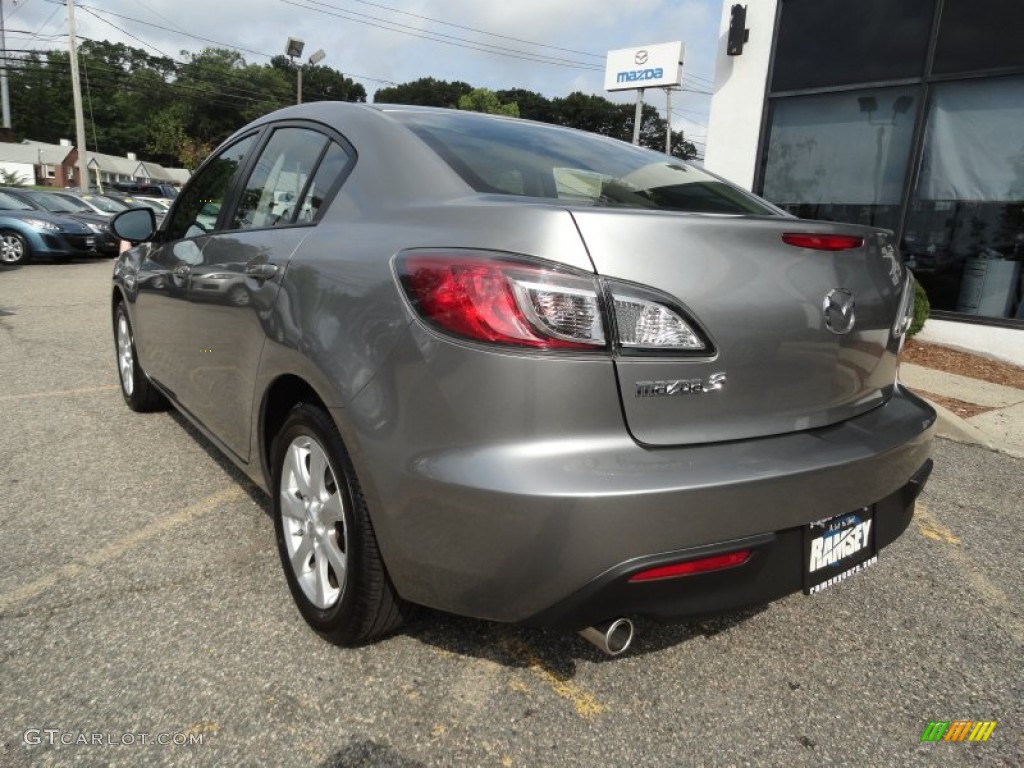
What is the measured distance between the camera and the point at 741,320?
1.62 meters

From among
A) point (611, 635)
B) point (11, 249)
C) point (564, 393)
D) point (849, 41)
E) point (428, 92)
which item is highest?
point (428, 92)

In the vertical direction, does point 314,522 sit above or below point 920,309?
below

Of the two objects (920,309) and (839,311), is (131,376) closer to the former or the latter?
(839,311)

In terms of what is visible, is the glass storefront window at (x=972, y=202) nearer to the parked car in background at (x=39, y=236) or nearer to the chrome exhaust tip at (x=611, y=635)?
the chrome exhaust tip at (x=611, y=635)

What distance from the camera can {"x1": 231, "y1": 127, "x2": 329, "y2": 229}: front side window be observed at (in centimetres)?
240

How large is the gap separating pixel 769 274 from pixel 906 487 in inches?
32.0

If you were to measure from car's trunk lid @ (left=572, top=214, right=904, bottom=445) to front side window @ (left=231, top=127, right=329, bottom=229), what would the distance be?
1.24 m

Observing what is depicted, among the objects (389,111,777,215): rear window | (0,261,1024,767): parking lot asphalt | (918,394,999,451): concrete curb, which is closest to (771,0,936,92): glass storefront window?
(918,394,999,451): concrete curb

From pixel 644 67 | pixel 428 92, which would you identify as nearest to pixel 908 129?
pixel 644 67

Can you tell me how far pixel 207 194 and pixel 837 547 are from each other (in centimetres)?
294

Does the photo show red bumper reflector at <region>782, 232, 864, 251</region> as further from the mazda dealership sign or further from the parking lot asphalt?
the mazda dealership sign

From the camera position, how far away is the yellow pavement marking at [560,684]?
1.89m

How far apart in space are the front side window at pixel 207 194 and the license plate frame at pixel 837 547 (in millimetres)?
2514

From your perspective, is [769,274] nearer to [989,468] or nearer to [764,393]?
[764,393]
